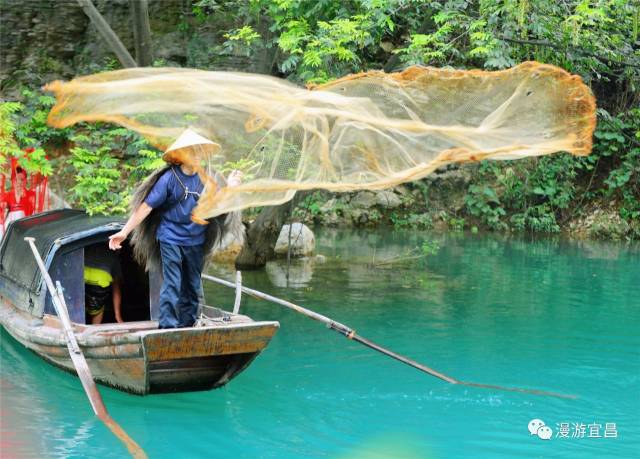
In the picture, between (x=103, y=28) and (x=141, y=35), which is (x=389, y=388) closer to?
(x=103, y=28)

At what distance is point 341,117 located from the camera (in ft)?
19.2

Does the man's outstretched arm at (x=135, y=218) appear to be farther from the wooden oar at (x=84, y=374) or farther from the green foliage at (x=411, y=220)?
the green foliage at (x=411, y=220)

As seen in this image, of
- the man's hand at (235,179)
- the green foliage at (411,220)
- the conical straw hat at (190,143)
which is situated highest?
the conical straw hat at (190,143)

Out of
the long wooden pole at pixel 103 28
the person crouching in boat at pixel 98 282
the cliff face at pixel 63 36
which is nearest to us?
the person crouching in boat at pixel 98 282

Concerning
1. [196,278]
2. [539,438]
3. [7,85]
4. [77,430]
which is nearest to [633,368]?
[539,438]

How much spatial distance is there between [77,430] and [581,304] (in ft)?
24.1

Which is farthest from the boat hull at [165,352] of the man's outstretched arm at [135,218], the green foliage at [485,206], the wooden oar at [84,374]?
the green foliage at [485,206]

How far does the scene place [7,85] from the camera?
696 inches

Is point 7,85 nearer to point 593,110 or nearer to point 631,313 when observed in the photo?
point 631,313

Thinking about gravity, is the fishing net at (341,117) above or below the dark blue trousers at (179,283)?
above

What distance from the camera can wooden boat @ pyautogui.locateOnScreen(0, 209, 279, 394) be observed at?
246 inches

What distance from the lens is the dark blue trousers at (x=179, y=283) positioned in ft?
20.7

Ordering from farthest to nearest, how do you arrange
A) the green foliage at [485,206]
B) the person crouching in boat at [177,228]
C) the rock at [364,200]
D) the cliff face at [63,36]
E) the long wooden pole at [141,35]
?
the rock at [364,200] < the green foliage at [485,206] < the cliff face at [63,36] < the long wooden pole at [141,35] < the person crouching in boat at [177,228]

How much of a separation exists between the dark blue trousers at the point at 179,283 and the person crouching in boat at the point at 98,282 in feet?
5.43
